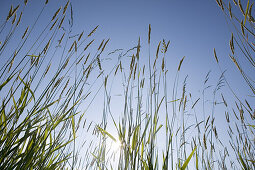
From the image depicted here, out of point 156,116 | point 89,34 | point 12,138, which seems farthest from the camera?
point 89,34

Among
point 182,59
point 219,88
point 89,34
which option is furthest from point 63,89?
point 219,88

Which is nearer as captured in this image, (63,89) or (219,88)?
(63,89)

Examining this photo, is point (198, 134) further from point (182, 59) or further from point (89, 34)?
point (89, 34)

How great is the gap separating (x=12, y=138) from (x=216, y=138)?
2.09m

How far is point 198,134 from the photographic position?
71.9 inches

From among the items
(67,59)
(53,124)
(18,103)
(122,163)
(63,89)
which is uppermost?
(67,59)

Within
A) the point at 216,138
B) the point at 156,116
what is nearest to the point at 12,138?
the point at 156,116

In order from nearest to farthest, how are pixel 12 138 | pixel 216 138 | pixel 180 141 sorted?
pixel 12 138 < pixel 180 141 < pixel 216 138

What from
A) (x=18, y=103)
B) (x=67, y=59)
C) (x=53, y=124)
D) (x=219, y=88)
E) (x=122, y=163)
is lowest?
(x=122, y=163)

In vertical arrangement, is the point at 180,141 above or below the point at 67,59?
below

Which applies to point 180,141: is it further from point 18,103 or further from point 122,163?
point 18,103

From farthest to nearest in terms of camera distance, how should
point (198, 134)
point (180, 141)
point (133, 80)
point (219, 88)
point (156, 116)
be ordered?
point (219, 88) < point (198, 134) < point (180, 141) < point (133, 80) < point (156, 116)

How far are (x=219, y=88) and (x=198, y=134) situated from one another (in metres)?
0.57

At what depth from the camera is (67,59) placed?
4.30 feet
